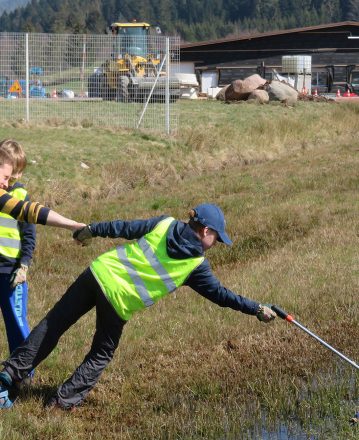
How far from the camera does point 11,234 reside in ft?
20.1

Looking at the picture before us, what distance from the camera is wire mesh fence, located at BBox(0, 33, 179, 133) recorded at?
2000 cm

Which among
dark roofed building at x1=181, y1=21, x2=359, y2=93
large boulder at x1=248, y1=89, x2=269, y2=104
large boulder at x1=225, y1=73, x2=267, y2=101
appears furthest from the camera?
dark roofed building at x1=181, y1=21, x2=359, y2=93

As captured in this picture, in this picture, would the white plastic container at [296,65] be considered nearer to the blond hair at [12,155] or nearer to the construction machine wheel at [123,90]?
the construction machine wheel at [123,90]

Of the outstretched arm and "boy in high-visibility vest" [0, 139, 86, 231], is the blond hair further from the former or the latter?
the outstretched arm

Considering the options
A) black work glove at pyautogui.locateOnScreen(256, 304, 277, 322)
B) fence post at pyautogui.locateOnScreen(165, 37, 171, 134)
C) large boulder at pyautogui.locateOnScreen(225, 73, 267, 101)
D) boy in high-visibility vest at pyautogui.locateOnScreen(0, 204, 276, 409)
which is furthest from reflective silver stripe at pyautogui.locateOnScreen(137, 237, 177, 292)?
large boulder at pyautogui.locateOnScreen(225, 73, 267, 101)

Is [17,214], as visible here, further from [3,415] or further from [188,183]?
[188,183]

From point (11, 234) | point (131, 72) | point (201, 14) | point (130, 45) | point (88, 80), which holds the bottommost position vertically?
point (11, 234)

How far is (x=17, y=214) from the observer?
5.82 m

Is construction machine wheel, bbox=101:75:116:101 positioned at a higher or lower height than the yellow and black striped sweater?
higher

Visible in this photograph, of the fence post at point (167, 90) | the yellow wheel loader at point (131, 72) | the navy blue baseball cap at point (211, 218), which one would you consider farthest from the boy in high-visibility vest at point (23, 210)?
the yellow wheel loader at point (131, 72)

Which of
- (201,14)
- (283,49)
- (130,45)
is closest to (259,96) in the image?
(130,45)

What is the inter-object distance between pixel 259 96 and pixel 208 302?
21322 mm

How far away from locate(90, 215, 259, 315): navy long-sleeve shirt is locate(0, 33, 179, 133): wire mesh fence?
1438cm

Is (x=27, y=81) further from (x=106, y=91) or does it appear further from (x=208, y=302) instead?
(x=208, y=302)
